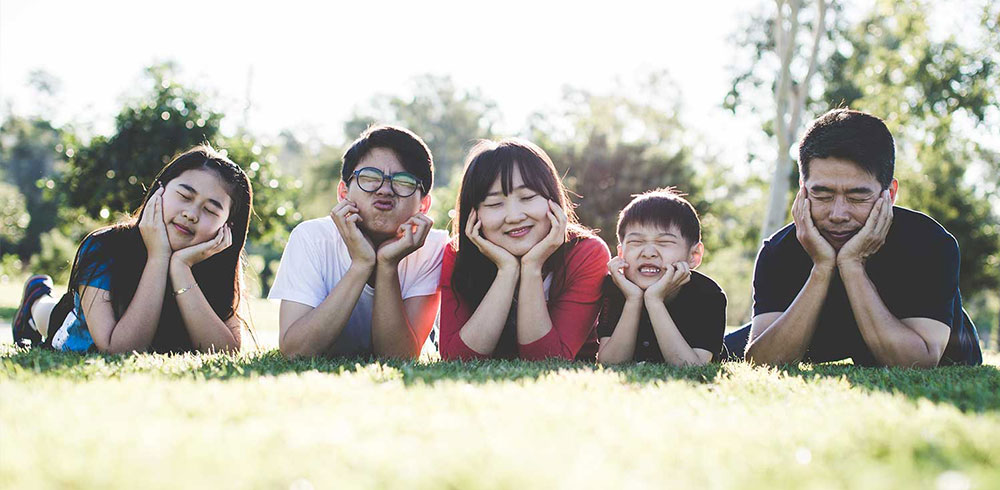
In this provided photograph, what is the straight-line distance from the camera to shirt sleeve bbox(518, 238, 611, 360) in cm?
460

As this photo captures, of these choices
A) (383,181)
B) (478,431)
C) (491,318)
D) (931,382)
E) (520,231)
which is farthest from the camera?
(383,181)

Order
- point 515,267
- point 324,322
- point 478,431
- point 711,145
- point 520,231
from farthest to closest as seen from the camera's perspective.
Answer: point 711,145 → point 520,231 → point 515,267 → point 324,322 → point 478,431

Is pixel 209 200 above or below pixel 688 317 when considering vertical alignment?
above

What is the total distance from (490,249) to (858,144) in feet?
7.81

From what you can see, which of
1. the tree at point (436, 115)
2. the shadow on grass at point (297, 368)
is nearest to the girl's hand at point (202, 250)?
the shadow on grass at point (297, 368)

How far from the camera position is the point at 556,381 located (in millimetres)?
3158

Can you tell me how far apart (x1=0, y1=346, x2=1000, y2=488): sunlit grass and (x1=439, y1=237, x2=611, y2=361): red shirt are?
107cm

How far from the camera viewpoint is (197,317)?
15.4 feet

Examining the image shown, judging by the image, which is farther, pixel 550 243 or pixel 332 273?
pixel 332 273

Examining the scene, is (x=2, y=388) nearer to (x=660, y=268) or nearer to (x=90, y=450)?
(x=90, y=450)

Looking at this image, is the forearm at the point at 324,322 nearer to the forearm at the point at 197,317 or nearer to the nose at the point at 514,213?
the forearm at the point at 197,317

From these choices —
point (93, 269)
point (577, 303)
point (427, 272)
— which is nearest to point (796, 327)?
point (577, 303)

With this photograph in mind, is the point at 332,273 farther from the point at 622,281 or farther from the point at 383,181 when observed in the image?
the point at 622,281

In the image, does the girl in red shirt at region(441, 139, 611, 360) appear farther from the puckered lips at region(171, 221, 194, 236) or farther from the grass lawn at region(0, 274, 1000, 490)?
the puckered lips at region(171, 221, 194, 236)
